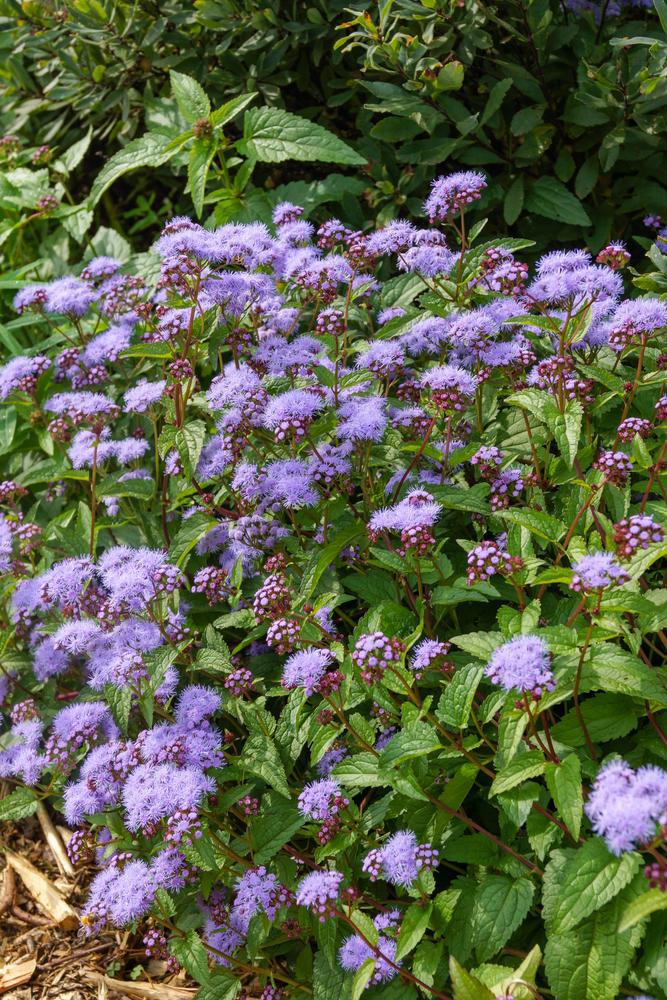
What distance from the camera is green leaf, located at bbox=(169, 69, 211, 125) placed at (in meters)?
4.10

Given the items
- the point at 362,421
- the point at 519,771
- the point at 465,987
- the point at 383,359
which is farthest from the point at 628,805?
the point at 383,359

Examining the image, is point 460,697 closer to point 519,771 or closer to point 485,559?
point 519,771

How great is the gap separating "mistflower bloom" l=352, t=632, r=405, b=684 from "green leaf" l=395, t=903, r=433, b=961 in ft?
1.89

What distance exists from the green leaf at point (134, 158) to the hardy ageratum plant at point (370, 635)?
2.87 feet

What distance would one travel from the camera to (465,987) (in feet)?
6.76

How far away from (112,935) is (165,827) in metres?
0.97

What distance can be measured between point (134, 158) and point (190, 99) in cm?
37

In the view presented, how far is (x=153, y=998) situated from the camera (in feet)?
9.80

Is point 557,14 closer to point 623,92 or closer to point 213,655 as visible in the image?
point 623,92

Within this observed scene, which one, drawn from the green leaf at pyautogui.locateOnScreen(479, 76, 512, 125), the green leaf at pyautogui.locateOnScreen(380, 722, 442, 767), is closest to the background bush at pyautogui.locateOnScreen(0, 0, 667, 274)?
the green leaf at pyautogui.locateOnScreen(479, 76, 512, 125)

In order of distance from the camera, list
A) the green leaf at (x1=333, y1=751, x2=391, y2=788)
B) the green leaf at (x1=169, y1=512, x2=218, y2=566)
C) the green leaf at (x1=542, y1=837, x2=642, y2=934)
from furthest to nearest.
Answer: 1. the green leaf at (x1=169, y1=512, x2=218, y2=566)
2. the green leaf at (x1=333, y1=751, x2=391, y2=788)
3. the green leaf at (x1=542, y1=837, x2=642, y2=934)

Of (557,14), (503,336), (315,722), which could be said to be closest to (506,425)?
(503,336)

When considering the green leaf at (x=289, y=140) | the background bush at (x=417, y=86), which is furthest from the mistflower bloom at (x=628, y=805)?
the green leaf at (x=289, y=140)

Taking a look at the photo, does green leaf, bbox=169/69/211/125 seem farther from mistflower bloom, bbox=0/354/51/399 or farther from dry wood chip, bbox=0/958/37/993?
dry wood chip, bbox=0/958/37/993
